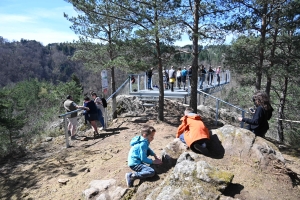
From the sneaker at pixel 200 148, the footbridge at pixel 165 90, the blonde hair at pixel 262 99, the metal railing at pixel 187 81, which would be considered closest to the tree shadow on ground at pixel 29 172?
the sneaker at pixel 200 148

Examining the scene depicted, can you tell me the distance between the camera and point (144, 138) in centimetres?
405

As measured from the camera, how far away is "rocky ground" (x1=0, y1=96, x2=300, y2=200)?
157 inches

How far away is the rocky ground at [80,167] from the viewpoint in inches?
157

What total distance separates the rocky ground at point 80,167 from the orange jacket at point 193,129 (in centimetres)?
68

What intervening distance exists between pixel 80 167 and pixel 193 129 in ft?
10.7

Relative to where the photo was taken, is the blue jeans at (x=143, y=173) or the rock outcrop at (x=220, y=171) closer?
the rock outcrop at (x=220, y=171)

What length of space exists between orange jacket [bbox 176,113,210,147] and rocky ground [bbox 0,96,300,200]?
685mm

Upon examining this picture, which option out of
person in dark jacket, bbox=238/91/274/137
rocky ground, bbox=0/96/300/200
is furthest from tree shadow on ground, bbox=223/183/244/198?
person in dark jacket, bbox=238/91/274/137

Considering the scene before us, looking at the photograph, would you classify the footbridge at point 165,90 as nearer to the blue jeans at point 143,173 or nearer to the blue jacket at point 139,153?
the blue jacket at point 139,153

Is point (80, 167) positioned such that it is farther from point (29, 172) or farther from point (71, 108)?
point (71, 108)

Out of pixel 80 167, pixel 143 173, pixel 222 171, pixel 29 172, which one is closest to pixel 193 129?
pixel 222 171

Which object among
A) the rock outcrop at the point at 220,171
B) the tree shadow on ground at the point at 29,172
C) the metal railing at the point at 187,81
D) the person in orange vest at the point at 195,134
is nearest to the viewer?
the rock outcrop at the point at 220,171

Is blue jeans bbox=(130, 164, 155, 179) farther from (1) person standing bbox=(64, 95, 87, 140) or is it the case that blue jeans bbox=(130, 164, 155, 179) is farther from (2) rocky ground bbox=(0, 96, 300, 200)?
(1) person standing bbox=(64, 95, 87, 140)

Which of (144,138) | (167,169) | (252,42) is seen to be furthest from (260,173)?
(252,42)
